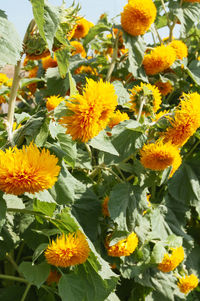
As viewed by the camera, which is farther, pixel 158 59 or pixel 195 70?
pixel 195 70

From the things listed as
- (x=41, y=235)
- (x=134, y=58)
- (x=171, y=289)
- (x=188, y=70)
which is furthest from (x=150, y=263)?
(x=188, y=70)

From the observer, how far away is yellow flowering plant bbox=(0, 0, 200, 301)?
699 millimetres

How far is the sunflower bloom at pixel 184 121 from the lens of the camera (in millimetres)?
951

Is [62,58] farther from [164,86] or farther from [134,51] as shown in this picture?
[164,86]

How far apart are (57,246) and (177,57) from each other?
3.64 ft

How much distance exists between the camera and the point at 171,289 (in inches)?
60.4

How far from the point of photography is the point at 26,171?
611mm

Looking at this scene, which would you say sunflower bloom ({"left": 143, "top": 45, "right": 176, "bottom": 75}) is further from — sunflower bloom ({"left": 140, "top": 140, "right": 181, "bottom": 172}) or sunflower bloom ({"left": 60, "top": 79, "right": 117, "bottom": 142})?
sunflower bloom ({"left": 60, "top": 79, "right": 117, "bottom": 142})

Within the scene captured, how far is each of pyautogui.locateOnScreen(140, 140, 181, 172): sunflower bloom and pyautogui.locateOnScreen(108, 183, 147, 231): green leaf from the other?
168 millimetres

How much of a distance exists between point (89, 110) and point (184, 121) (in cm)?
34

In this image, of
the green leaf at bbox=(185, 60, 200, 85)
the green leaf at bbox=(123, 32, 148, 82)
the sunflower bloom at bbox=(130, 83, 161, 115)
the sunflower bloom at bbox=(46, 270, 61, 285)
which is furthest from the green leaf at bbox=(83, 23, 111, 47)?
the sunflower bloom at bbox=(46, 270, 61, 285)

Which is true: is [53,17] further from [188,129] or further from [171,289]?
[171,289]

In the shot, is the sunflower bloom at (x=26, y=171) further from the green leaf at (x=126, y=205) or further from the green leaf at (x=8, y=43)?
the green leaf at (x=126, y=205)

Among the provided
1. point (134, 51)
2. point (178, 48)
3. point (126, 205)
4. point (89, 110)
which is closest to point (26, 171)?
point (89, 110)
